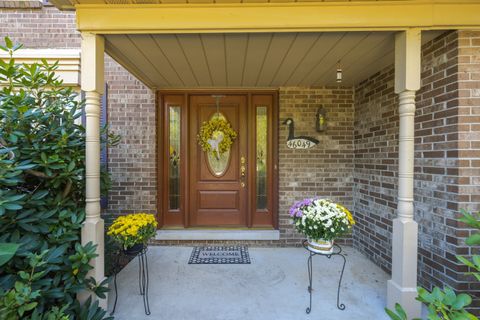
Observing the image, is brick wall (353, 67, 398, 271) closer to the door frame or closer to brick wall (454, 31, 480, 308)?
brick wall (454, 31, 480, 308)

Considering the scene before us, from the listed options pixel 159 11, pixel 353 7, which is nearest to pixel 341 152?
pixel 353 7

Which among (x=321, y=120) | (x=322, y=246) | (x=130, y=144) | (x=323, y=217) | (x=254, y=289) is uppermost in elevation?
(x=321, y=120)

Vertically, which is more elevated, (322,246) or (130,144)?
(130,144)

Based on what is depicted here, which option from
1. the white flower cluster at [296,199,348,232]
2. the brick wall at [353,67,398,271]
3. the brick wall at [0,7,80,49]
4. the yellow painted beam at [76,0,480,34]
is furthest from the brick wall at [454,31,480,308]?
the brick wall at [0,7,80,49]

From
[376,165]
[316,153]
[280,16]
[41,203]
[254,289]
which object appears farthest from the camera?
[316,153]

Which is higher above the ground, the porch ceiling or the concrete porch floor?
the porch ceiling

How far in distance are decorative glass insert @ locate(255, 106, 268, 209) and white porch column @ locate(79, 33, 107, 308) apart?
2.13m

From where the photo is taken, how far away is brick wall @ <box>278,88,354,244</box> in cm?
357

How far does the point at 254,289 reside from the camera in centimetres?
246

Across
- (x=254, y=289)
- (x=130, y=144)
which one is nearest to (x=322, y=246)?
(x=254, y=289)

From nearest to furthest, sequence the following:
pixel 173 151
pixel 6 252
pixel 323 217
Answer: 1. pixel 6 252
2. pixel 323 217
3. pixel 173 151

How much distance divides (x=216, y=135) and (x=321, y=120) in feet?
4.75

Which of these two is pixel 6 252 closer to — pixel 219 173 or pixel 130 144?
pixel 130 144

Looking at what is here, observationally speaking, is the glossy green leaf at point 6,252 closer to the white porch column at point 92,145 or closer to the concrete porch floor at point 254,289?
the white porch column at point 92,145
